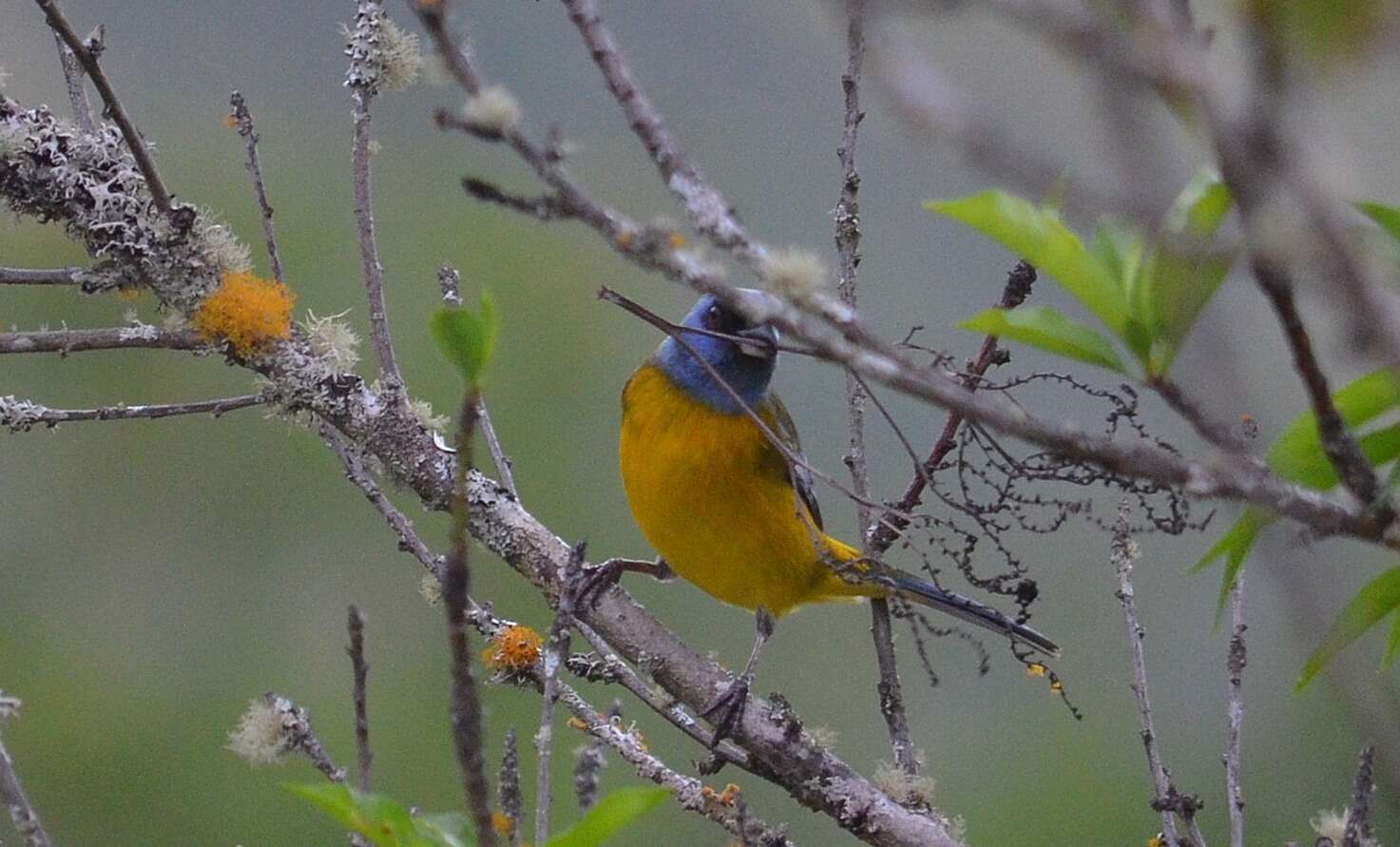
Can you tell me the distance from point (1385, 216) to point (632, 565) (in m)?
1.21

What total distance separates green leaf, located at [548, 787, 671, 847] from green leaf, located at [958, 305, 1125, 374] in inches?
12.7

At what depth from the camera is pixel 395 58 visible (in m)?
1.50

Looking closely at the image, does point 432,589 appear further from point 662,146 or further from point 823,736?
point 662,146

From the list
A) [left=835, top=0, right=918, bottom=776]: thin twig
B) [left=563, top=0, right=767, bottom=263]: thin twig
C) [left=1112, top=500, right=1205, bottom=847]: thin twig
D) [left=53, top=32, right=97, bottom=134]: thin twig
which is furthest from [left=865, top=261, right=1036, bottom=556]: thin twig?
[left=53, top=32, right=97, bottom=134]: thin twig

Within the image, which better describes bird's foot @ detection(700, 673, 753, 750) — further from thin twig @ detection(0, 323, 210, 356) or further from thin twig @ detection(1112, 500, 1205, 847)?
thin twig @ detection(0, 323, 210, 356)

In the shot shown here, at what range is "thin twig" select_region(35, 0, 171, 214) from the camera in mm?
1237

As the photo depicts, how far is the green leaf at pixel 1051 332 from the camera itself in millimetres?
769

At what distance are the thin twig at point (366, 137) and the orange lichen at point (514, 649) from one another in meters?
0.31

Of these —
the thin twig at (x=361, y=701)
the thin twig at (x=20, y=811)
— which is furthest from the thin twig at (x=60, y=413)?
the thin twig at (x=361, y=701)

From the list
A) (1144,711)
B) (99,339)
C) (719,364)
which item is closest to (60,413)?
(99,339)

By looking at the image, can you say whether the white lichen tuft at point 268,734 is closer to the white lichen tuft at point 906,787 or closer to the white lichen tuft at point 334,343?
the white lichen tuft at point 334,343

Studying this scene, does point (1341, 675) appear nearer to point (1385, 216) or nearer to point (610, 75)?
point (1385, 216)

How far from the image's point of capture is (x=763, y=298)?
0.81 meters

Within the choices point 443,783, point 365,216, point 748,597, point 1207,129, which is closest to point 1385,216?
point 1207,129
